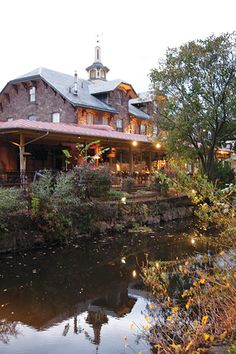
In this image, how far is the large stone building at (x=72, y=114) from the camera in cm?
2246

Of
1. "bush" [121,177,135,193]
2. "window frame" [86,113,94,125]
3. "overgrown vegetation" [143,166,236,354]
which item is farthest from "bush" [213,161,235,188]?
"overgrown vegetation" [143,166,236,354]

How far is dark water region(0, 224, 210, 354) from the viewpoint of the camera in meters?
5.82

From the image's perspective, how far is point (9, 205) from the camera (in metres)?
11.4

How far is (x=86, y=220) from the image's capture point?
552 inches

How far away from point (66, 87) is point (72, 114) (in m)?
2.93

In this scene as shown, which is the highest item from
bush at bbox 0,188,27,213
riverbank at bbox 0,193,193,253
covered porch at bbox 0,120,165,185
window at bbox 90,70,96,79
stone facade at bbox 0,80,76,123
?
window at bbox 90,70,96,79

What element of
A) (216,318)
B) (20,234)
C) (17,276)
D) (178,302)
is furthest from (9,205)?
(216,318)

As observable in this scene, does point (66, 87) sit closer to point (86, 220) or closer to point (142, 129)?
point (142, 129)

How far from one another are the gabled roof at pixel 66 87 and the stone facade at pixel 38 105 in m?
0.52

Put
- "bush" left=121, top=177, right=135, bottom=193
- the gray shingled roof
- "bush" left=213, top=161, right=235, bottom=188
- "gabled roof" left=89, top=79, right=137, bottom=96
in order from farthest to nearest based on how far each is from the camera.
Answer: the gray shingled roof
"gabled roof" left=89, top=79, right=137, bottom=96
"bush" left=213, top=161, right=235, bottom=188
"bush" left=121, top=177, right=135, bottom=193

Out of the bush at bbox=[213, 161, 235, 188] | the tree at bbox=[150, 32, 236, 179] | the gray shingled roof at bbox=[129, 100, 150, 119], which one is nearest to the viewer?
the tree at bbox=[150, 32, 236, 179]

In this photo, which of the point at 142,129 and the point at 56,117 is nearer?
the point at 56,117

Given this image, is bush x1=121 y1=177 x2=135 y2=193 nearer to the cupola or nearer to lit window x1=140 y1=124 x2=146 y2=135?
lit window x1=140 y1=124 x2=146 y2=135

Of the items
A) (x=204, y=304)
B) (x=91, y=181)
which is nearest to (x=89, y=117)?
(x=91, y=181)
